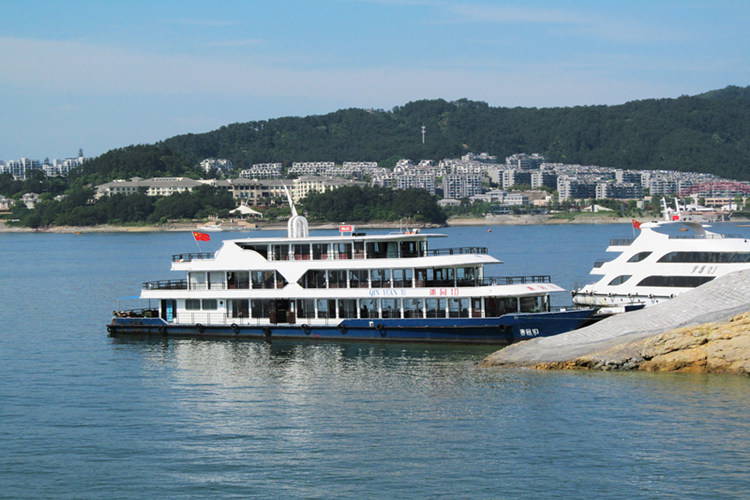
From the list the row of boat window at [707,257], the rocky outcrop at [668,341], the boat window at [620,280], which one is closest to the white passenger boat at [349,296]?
the rocky outcrop at [668,341]

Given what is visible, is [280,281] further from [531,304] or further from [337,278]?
[531,304]

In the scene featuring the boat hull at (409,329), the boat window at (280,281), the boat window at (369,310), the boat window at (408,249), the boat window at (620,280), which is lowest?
the boat hull at (409,329)

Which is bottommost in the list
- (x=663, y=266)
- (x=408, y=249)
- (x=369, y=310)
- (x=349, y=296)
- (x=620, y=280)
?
(x=369, y=310)

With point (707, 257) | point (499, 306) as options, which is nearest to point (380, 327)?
point (499, 306)

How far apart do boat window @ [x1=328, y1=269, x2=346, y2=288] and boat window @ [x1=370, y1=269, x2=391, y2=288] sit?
1.30 meters

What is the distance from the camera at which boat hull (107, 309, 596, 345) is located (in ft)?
124

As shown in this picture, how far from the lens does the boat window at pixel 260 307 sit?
4266 cm

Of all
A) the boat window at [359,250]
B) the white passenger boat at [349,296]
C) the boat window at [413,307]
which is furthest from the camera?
the boat window at [359,250]

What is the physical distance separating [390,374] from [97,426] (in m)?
10.3

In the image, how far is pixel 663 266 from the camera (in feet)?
145

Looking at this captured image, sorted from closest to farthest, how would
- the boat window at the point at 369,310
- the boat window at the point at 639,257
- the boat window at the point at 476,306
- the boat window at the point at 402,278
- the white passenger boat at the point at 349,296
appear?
1. the white passenger boat at the point at 349,296
2. the boat window at the point at 476,306
3. the boat window at the point at 402,278
4. the boat window at the point at 369,310
5. the boat window at the point at 639,257

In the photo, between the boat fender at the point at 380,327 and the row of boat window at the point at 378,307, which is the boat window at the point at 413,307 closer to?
the row of boat window at the point at 378,307

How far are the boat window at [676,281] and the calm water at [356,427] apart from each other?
1056cm

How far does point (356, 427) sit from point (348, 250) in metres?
15.8
